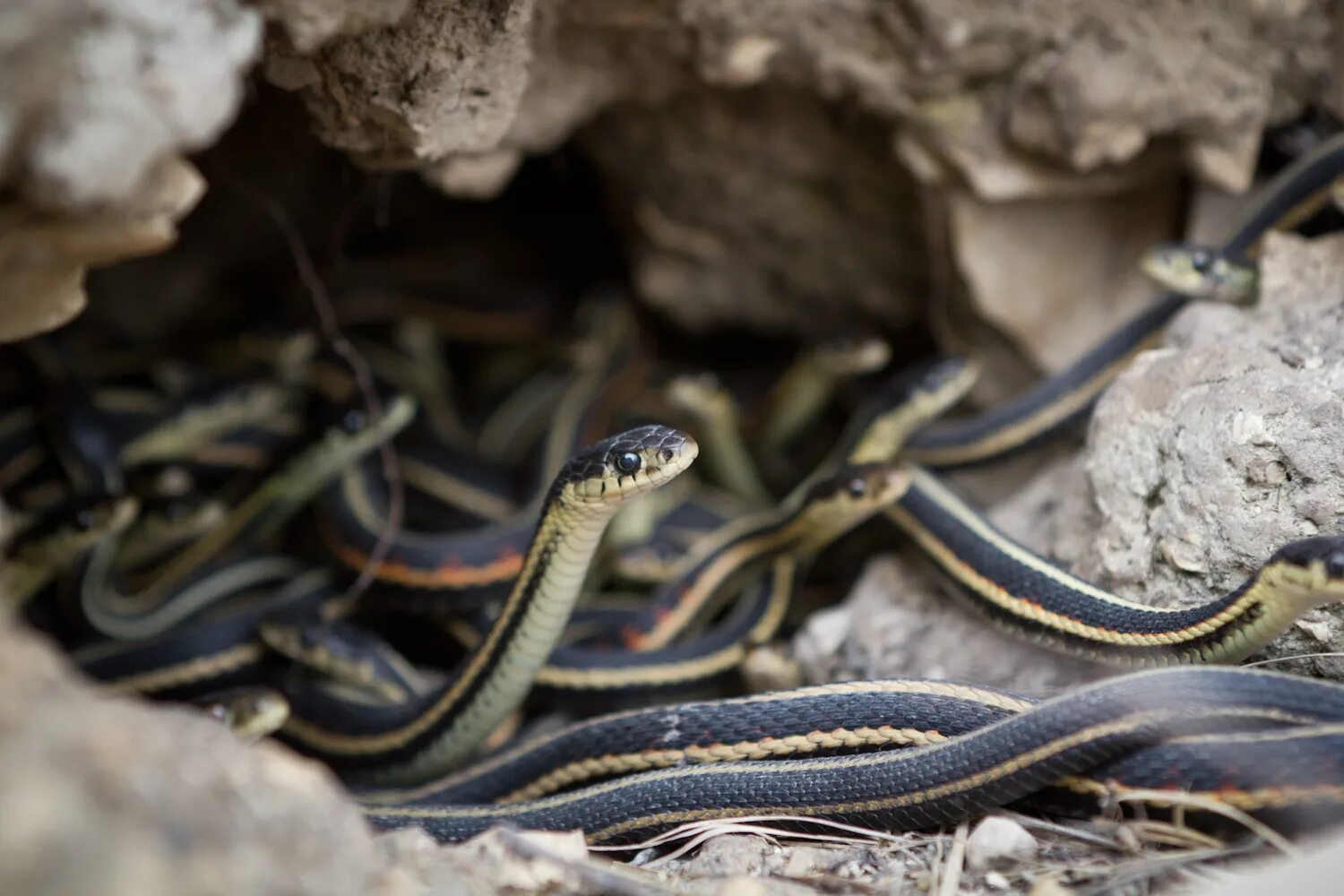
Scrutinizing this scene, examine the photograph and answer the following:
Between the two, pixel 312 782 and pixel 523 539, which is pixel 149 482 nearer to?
pixel 523 539

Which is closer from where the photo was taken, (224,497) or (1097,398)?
(1097,398)

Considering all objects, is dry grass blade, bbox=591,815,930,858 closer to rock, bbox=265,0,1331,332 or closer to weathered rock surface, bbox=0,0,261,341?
weathered rock surface, bbox=0,0,261,341

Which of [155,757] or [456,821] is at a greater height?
[155,757]

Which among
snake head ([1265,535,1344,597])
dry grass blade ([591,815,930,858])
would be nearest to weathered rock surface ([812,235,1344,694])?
snake head ([1265,535,1344,597])

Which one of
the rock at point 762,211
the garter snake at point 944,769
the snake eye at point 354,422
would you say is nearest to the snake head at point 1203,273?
the rock at point 762,211

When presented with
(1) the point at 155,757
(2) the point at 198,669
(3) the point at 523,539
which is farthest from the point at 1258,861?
(2) the point at 198,669

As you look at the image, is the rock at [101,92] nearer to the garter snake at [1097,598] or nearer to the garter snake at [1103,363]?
the garter snake at [1097,598]

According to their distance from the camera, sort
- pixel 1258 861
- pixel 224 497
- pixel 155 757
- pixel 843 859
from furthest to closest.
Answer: pixel 224 497 < pixel 843 859 < pixel 1258 861 < pixel 155 757

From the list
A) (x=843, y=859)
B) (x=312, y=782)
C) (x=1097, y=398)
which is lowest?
(x=843, y=859)

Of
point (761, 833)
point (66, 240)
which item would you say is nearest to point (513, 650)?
point (761, 833)
